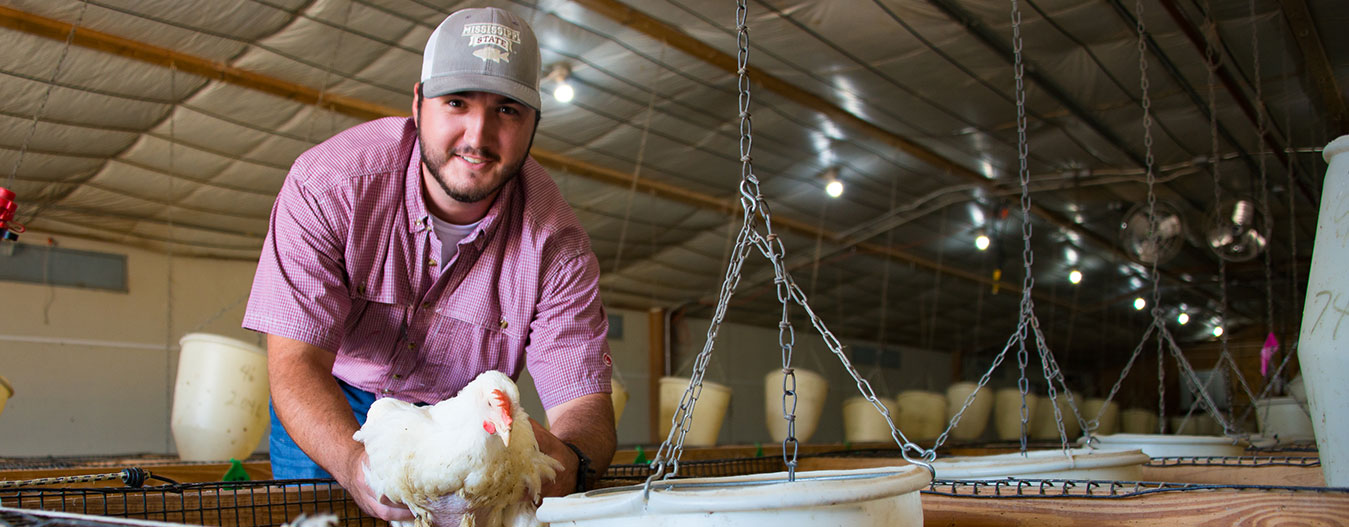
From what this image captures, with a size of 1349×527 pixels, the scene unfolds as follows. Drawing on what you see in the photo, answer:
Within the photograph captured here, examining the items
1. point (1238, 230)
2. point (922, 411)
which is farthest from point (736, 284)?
point (922, 411)

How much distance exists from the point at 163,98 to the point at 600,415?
14.4 feet

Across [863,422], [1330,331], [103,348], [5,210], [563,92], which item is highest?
[563,92]

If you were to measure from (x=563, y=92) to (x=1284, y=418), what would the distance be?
4.19 metres

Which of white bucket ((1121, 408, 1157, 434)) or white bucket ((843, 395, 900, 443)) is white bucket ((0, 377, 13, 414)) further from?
white bucket ((1121, 408, 1157, 434))

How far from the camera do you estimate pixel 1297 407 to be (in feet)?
15.8

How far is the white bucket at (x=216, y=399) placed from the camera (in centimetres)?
317

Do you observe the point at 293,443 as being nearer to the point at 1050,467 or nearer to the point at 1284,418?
the point at 1050,467

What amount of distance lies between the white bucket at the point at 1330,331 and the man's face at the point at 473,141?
1351mm

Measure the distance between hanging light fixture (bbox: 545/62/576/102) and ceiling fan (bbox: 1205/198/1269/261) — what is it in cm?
377

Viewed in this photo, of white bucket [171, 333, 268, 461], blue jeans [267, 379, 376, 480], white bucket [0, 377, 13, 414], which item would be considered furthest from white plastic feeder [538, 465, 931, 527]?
white bucket [171, 333, 268, 461]

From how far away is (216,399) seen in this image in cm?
318

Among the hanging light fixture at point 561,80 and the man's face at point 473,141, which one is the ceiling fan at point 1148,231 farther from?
the man's face at point 473,141

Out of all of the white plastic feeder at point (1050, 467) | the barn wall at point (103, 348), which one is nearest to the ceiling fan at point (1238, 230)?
the white plastic feeder at point (1050, 467)

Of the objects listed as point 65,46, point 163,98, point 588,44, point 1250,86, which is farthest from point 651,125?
point 1250,86
